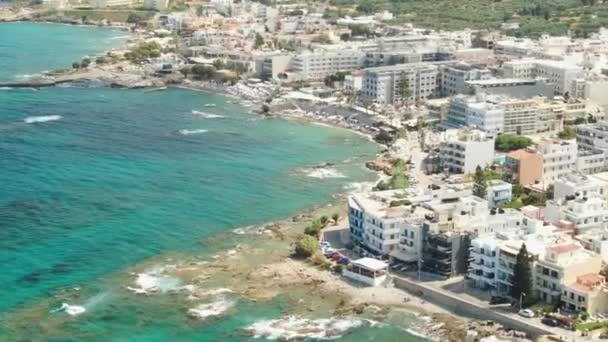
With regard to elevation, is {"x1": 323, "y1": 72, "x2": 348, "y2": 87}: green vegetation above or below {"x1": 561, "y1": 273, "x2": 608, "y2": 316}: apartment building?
above

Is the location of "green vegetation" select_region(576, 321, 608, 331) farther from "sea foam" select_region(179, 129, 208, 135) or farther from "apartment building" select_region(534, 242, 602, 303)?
"sea foam" select_region(179, 129, 208, 135)

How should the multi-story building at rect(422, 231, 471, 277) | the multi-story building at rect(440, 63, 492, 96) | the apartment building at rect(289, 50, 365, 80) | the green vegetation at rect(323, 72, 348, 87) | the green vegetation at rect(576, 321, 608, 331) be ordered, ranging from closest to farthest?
the green vegetation at rect(576, 321, 608, 331)
the multi-story building at rect(422, 231, 471, 277)
the multi-story building at rect(440, 63, 492, 96)
the green vegetation at rect(323, 72, 348, 87)
the apartment building at rect(289, 50, 365, 80)

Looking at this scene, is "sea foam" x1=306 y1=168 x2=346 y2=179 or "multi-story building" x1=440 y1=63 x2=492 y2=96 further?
"multi-story building" x1=440 y1=63 x2=492 y2=96

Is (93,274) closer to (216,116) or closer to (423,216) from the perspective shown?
(423,216)

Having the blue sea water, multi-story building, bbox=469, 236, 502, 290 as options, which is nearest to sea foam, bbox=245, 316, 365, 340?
multi-story building, bbox=469, 236, 502, 290

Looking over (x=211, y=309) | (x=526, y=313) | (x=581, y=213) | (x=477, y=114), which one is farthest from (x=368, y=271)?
(x=477, y=114)

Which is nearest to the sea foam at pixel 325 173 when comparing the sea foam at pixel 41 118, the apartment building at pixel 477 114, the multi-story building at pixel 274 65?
the apartment building at pixel 477 114

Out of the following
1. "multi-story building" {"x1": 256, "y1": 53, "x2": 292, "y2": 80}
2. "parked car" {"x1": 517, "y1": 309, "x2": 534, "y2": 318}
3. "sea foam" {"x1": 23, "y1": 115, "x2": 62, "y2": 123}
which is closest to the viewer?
"parked car" {"x1": 517, "y1": 309, "x2": 534, "y2": 318}

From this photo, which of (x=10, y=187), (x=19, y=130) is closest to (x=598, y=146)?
(x=10, y=187)
